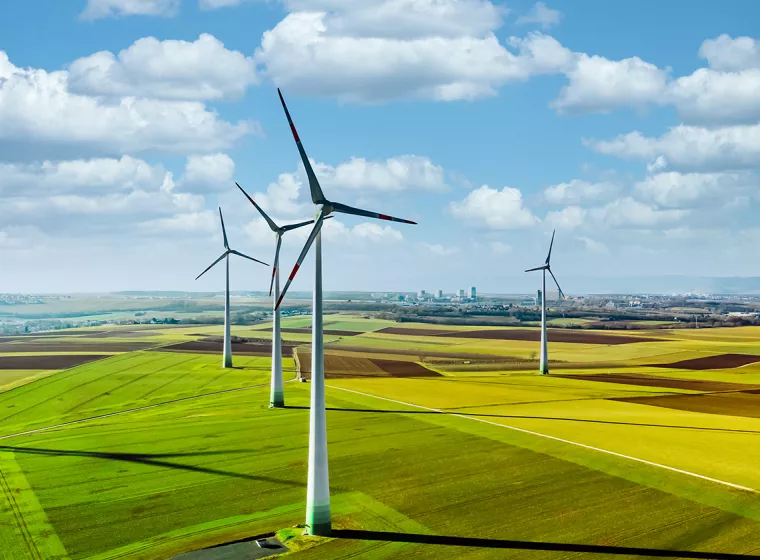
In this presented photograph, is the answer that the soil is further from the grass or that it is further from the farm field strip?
the grass

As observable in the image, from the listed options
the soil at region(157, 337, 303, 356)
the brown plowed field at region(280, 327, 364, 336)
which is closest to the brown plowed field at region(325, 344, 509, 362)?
the soil at region(157, 337, 303, 356)

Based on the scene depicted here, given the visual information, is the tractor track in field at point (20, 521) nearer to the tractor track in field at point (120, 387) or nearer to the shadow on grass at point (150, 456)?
the shadow on grass at point (150, 456)

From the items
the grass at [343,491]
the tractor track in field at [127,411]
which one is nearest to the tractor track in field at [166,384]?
the tractor track in field at [127,411]

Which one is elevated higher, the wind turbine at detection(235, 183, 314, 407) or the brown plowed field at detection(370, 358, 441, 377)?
the wind turbine at detection(235, 183, 314, 407)

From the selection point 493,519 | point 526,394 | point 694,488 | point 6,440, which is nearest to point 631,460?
point 694,488

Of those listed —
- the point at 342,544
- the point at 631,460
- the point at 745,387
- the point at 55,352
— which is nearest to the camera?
the point at 342,544

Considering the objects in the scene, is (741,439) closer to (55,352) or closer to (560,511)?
(560,511)
